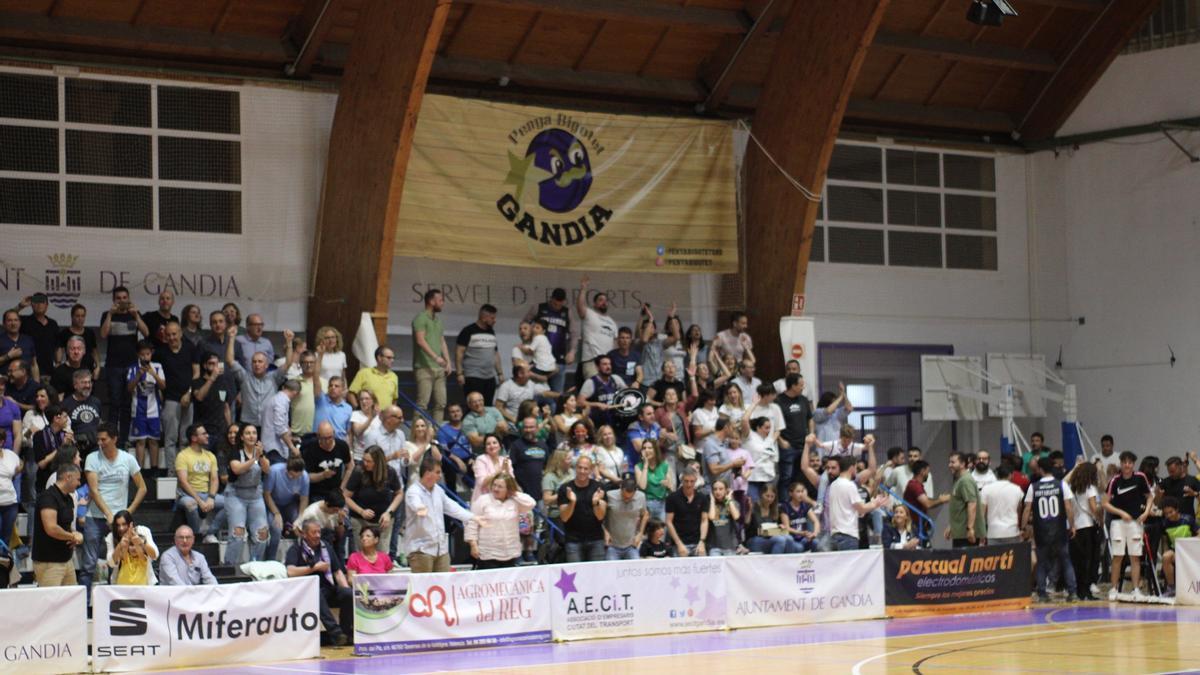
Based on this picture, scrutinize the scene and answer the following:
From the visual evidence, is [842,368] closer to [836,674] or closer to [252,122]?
[252,122]

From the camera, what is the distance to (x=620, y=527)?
61.1ft

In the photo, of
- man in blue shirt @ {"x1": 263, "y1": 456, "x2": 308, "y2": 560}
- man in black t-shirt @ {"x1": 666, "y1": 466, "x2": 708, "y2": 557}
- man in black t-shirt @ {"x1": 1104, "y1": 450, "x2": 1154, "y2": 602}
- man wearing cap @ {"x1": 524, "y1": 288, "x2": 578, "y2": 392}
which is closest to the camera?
man in blue shirt @ {"x1": 263, "y1": 456, "x2": 308, "y2": 560}

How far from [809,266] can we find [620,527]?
10226 mm

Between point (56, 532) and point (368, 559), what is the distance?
3169 mm

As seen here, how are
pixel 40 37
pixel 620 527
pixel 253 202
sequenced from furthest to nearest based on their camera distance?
pixel 253 202
pixel 40 37
pixel 620 527

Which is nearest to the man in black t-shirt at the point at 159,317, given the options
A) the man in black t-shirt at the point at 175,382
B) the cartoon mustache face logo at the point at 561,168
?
the man in black t-shirt at the point at 175,382

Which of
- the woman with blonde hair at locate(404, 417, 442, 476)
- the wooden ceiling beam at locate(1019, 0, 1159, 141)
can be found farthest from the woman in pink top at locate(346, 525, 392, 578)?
the wooden ceiling beam at locate(1019, 0, 1159, 141)

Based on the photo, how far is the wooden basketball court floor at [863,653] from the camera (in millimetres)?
14289

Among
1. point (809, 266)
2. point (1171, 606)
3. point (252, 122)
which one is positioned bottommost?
point (1171, 606)

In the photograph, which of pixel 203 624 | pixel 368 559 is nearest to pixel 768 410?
pixel 368 559

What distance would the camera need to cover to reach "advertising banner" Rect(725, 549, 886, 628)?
18469mm

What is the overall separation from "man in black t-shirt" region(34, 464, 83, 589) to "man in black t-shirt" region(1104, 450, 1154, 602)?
13.5 metres

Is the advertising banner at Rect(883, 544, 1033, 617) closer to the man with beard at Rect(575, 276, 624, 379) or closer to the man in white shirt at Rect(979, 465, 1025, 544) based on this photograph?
the man in white shirt at Rect(979, 465, 1025, 544)

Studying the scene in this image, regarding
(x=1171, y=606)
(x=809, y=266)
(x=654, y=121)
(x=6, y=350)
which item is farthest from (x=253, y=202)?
(x=1171, y=606)
